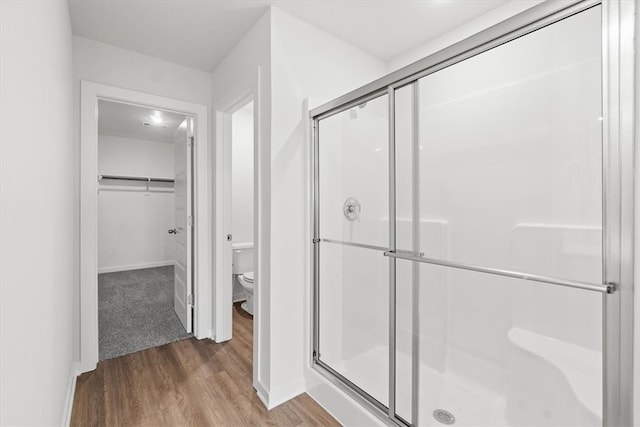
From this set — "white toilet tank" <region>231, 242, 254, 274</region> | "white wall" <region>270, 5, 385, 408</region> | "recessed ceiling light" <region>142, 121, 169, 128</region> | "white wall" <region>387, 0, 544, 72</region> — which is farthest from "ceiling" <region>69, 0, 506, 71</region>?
"recessed ceiling light" <region>142, 121, 169, 128</region>

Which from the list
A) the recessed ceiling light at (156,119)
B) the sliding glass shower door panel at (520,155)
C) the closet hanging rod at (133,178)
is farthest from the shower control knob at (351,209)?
the closet hanging rod at (133,178)

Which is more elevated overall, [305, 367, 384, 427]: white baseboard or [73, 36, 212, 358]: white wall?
[73, 36, 212, 358]: white wall

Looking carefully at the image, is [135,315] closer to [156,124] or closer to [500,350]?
[156,124]

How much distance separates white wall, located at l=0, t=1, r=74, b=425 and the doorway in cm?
166

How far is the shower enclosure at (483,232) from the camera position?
0.99 metres

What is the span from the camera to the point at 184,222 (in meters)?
2.99

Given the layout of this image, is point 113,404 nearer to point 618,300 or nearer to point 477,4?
point 618,300

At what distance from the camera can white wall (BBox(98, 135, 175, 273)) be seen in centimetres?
543

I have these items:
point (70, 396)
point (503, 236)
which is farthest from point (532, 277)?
point (70, 396)

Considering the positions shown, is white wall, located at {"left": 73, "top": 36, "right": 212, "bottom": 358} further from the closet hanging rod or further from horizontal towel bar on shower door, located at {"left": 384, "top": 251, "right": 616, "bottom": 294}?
the closet hanging rod

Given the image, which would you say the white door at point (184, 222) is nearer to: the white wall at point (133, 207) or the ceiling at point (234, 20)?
the ceiling at point (234, 20)

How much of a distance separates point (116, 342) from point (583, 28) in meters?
3.69

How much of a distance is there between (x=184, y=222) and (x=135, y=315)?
1.32m

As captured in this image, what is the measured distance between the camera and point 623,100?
85 cm
